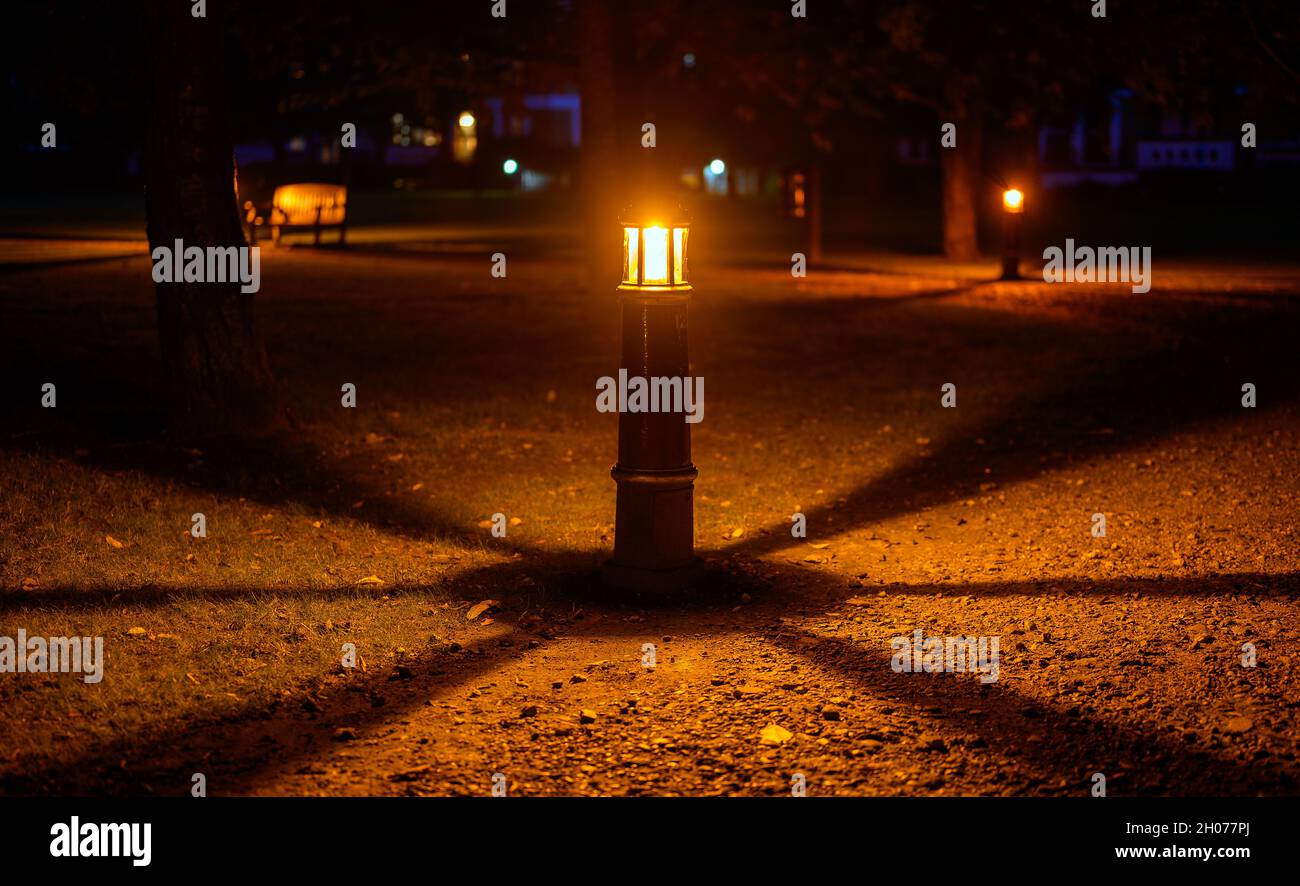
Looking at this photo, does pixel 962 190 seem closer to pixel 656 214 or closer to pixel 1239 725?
pixel 656 214

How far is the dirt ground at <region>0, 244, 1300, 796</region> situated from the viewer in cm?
445

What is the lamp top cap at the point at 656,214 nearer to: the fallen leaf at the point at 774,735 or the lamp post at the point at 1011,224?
the fallen leaf at the point at 774,735

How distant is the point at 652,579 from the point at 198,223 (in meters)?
4.60

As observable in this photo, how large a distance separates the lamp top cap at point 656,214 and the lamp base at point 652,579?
1524 millimetres

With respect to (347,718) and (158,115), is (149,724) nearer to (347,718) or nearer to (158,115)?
(347,718)

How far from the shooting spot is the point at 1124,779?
13.7 ft

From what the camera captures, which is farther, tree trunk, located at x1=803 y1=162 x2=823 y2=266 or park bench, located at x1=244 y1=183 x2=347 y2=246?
park bench, located at x1=244 y1=183 x2=347 y2=246

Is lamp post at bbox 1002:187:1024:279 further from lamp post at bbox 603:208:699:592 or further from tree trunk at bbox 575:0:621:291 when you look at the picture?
lamp post at bbox 603:208:699:592

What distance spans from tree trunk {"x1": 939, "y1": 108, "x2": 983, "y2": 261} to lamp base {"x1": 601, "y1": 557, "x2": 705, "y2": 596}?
1868 centimetres

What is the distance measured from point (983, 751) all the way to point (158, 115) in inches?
277

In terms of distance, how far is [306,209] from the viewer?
2514 cm

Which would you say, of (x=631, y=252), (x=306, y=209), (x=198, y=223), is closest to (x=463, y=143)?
(x=306, y=209)

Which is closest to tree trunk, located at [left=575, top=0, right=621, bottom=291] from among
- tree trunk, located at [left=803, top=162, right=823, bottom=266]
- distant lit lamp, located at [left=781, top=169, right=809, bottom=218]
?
tree trunk, located at [left=803, top=162, right=823, bottom=266]
